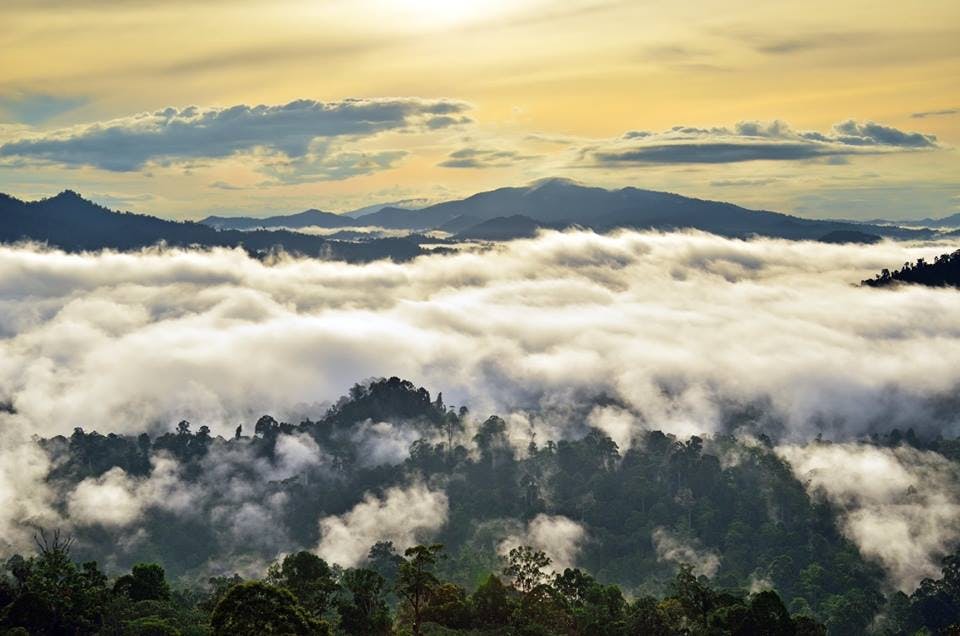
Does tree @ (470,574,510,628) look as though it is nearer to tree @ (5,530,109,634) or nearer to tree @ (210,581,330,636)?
tree @ (5,530,109,634)

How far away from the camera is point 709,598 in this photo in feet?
402

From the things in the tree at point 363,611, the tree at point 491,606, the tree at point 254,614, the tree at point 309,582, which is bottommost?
the tree at point 491,606

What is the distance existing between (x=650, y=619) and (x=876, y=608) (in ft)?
331

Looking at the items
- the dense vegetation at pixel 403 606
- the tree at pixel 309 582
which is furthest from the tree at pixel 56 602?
the tree at pixel 309 582

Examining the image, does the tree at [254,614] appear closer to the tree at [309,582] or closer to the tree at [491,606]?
the tree at [309,582]

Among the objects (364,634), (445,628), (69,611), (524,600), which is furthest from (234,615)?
(524,600)

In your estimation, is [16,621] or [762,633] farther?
[762,633]

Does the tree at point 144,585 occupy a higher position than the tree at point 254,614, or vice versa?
the tree at point 254,614

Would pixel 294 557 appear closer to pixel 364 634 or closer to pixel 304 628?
pixel 364 634

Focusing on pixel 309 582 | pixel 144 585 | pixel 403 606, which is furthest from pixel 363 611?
pixel 144 585

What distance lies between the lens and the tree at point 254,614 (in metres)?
71.0

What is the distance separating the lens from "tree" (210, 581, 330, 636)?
71.0m

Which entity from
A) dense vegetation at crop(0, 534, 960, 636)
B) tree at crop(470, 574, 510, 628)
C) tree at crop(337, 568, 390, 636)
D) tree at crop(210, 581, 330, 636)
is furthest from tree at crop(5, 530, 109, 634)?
tree at crop(470, 574, 510, 628)

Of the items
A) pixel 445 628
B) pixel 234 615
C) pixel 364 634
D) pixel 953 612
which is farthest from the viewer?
pixel 953 612
